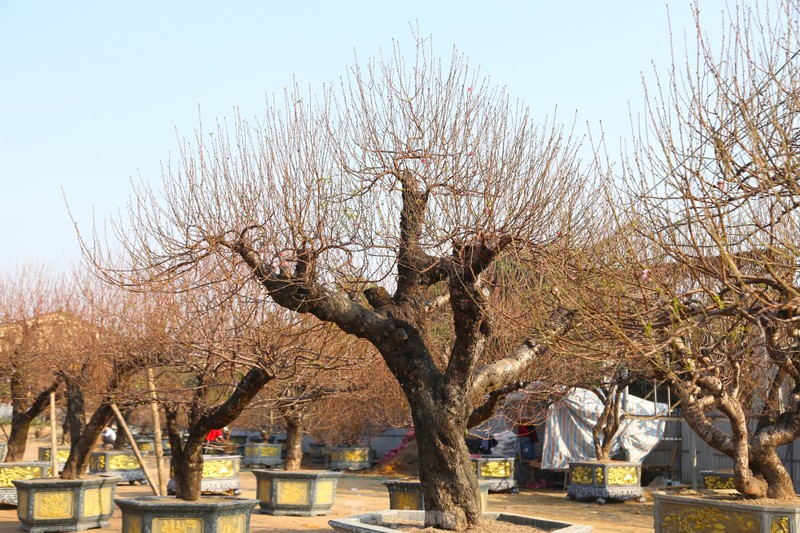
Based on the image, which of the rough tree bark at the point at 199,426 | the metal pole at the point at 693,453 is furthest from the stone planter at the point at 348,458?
the rough tree bark at the point at 199,426

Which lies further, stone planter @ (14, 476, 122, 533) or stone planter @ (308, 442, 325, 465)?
stone planter @ (308, 442, 325, 465)

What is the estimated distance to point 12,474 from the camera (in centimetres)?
1716

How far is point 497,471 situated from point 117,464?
33.4 ft

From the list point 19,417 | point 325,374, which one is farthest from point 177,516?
point 19,417

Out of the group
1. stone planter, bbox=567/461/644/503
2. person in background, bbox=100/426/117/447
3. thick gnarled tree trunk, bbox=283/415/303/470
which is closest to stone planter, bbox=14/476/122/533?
thick gnarled tree trunk, bbox=283/415/303/470

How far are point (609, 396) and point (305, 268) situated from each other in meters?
12.5

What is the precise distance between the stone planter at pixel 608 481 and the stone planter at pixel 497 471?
2402 mm

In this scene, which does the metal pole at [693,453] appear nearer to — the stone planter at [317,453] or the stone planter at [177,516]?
the stone planter at [177,516]

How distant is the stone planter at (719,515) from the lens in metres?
9.87

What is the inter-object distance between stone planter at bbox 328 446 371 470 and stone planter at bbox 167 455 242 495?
9.40 metres

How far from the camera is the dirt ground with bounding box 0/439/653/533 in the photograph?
15.4 meters

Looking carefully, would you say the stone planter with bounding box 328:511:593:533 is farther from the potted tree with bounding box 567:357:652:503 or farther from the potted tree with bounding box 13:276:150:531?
the potted tree with bounding box 567:357:652:503

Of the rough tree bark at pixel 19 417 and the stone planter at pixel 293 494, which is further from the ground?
the rough tree bark at pixel 19 417

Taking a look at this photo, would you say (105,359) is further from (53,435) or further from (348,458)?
(348,458)
